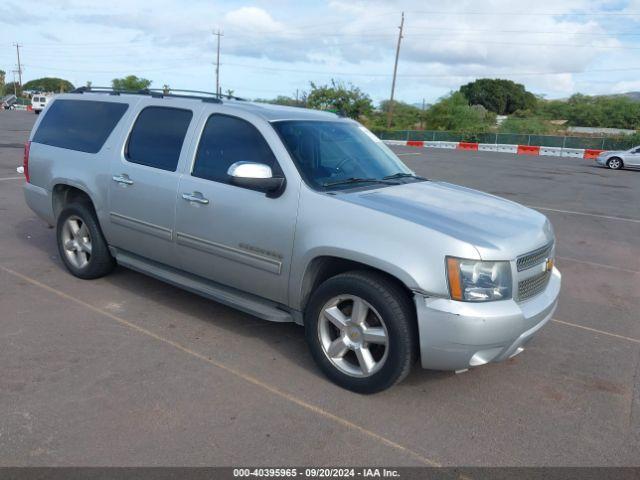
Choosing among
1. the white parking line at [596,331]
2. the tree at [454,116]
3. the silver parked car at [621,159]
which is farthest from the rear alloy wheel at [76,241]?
the tree at [454,116]

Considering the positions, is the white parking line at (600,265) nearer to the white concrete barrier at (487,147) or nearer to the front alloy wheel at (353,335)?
the front alloy wheel at (353,335)

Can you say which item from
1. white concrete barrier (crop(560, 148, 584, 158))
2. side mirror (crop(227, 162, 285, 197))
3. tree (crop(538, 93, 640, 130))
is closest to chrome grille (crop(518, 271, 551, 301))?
side mirror (crop(227, 162, 285, 197))

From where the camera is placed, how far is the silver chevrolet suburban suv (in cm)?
333

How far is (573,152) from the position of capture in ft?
129

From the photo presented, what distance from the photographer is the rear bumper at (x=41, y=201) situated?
5.84 metres

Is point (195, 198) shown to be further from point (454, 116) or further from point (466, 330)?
point (454, 116)

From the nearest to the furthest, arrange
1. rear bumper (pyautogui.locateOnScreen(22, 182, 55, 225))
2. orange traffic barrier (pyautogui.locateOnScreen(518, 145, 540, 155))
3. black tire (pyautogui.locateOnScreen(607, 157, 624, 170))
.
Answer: rear bumper (pyautogui.locateOnScreen(22, 182, 55, 225)) → black tire (pyautogui.locateOnScreen(607, 157, 624, 170)) → orange traffic barrier (pyautogui.locateOnScreen(518, 145, 540, 155))

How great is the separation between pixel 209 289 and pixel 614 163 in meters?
27.2

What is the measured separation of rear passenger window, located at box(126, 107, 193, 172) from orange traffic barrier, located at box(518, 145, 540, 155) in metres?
39.4

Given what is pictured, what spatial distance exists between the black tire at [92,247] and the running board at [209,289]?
6.1 inches

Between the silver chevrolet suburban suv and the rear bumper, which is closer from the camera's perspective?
the silver chevrolet suburban suv

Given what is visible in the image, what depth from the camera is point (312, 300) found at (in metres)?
3.81

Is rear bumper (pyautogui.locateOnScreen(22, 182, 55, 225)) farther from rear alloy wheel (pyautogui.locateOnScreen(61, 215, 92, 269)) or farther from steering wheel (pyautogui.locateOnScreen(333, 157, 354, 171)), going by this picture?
steering wheel (pyautogui.locateOnScreen(333, 157, 354, 171))

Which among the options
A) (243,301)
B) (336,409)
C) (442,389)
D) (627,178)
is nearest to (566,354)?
(442,389)
